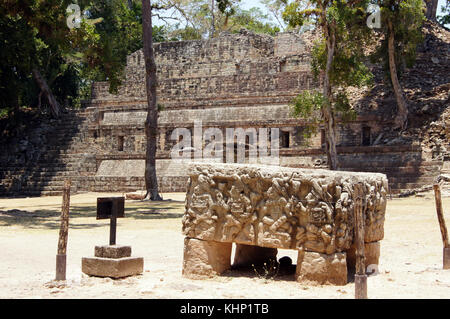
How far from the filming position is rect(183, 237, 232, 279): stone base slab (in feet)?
20.0

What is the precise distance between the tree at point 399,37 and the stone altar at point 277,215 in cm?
1455

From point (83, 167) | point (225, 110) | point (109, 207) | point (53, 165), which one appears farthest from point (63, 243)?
point (225, 110)

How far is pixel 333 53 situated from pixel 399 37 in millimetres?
4232

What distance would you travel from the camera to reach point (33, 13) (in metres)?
13.8

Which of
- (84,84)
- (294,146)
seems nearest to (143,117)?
(294,146)

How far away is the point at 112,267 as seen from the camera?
6055 mm

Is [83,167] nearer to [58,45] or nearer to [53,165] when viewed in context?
[53,165]

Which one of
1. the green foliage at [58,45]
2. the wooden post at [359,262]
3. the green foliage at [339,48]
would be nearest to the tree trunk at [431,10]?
the green foliage at [339,48]

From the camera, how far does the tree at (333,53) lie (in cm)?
1709

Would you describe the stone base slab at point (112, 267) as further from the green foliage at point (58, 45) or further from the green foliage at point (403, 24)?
the green foliage at point (403, 24)

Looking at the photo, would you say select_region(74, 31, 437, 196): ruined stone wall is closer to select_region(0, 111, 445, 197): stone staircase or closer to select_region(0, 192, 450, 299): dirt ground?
select_region(0, 111, 445, 197): stone staircase

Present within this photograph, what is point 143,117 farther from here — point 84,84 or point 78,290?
point 78,290

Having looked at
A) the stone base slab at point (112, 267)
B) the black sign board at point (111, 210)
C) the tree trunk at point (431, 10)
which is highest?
the tree trunk at point (431, 10)

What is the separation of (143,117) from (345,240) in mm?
20588
